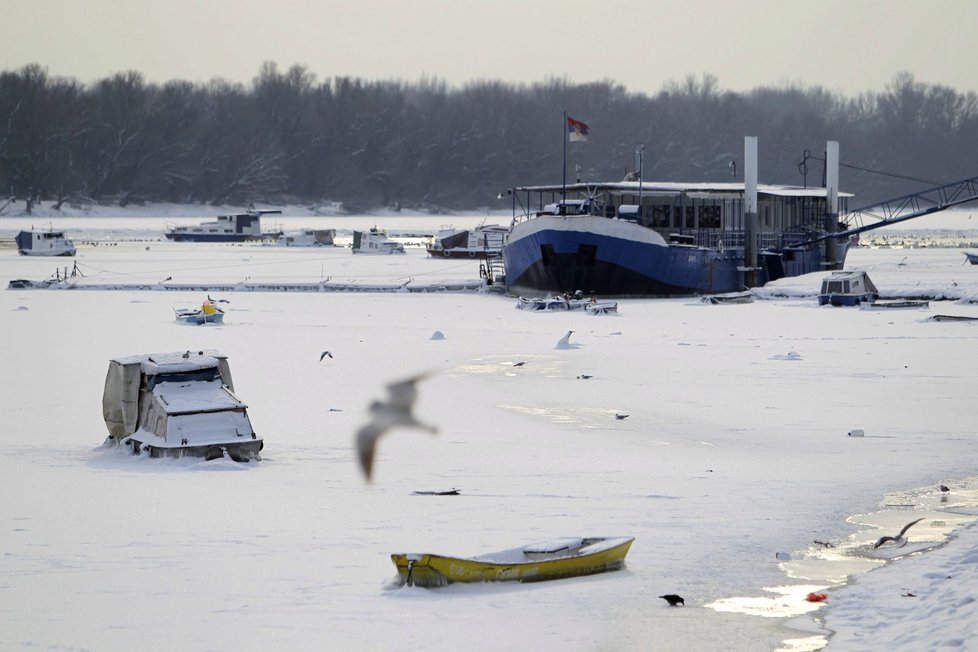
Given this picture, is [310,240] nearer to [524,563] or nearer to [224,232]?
[224,232]

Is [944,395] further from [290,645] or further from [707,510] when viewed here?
[290,645]

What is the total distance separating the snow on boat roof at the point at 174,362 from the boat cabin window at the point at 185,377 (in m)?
0.05

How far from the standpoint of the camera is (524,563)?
11875 millimetres

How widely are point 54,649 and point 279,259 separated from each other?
6586 cm

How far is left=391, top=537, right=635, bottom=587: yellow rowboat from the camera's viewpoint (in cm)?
1157

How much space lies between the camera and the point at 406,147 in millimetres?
169250

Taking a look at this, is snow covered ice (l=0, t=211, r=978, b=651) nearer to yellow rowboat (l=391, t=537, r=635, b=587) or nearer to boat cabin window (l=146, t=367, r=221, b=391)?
yellow rowboat (l=391, t=537, r=635, b=587)

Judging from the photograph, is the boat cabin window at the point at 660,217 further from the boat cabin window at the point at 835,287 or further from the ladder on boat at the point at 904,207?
the boat cabin window at the point at 835,287

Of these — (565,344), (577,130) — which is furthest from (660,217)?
(565,344)

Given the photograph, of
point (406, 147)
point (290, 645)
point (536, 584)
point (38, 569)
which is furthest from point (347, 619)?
point (406, 147)

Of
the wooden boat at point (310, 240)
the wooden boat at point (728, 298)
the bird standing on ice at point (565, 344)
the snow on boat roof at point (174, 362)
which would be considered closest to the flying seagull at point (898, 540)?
the snow on boat roof at point (174, 362)

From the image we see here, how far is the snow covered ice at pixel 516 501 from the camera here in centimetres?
1082

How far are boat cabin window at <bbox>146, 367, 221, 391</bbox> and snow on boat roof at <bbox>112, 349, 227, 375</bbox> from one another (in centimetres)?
5

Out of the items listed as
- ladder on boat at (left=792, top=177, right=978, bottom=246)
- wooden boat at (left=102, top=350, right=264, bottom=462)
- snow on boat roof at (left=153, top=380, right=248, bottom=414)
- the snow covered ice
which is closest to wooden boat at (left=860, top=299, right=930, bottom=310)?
ladder on boat at (left=792, top=177, right=978, bottom=246)
